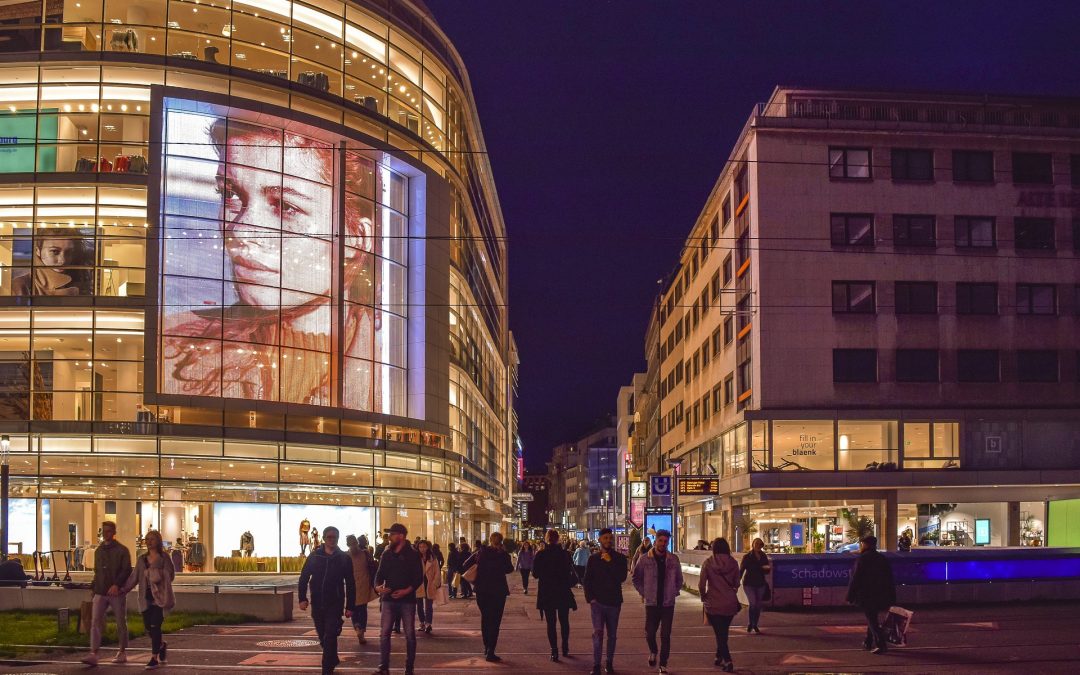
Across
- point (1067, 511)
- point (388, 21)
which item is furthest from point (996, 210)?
point (388, 21)

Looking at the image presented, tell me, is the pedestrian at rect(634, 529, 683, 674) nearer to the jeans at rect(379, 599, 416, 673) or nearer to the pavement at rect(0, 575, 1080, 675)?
the pavement at rect(0, 575, 1080, 675)

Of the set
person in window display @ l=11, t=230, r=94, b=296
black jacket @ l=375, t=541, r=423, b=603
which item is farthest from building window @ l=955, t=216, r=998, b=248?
black jacket @ l=375, t=541, r=423, b=603

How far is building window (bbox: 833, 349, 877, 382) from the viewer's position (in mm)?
52406

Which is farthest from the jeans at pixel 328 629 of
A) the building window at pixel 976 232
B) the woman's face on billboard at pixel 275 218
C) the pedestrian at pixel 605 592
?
the building window at pixel 976 232

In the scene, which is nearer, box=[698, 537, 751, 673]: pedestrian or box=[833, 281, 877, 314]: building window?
box=[698, 537, 751, 673]: pedestrian

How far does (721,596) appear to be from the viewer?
1598 cm

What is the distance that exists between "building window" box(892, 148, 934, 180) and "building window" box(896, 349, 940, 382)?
8.09 meters

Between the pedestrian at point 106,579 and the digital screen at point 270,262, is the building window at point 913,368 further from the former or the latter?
the pedestrian at point 106,579

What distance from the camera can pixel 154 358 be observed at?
45594 mm

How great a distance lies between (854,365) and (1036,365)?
848 centimetres

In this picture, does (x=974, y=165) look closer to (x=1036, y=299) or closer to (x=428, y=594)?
(x=1036, y=299)

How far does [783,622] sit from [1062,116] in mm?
40598

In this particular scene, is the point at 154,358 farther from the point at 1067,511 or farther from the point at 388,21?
the point at 1067,511

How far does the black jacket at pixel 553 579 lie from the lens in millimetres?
17422
